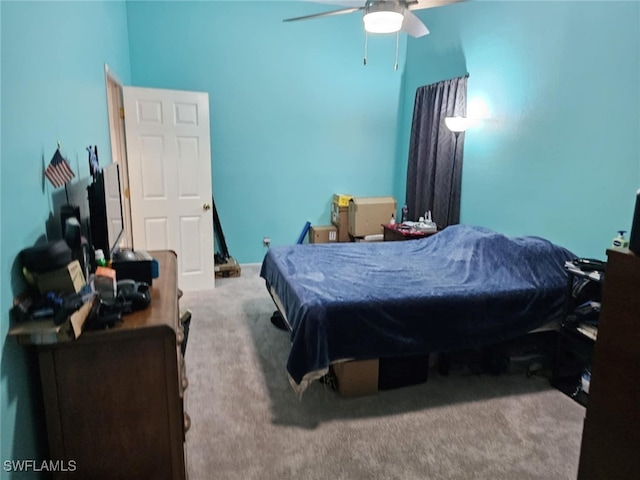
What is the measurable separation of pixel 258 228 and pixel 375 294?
2.83 meters

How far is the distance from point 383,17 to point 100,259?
1.93m

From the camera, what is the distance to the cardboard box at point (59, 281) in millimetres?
1298

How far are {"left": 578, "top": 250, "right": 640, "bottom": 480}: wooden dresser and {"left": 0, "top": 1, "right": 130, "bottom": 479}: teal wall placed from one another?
1790 mm

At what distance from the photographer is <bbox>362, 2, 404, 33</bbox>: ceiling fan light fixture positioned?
7.50 feet

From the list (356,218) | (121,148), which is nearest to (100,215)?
(121,148)

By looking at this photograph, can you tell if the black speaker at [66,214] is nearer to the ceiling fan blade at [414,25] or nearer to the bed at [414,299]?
the bed at [414,299]

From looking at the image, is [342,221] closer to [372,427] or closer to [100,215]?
[372,427]

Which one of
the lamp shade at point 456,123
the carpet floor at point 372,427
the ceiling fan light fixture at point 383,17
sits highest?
the ceiling fan light fixture at point 383,17

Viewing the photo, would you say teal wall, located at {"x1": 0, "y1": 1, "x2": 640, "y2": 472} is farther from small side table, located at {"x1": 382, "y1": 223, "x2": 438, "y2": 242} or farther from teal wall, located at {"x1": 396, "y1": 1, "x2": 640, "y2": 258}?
small side table, located at {"x1": 382, "y1": 223, "x2": 438, "y2": 242}

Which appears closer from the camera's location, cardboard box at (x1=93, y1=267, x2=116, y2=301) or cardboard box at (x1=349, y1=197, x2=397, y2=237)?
cardboard box at (x1=93, y1=267, x2=116, y2=301)

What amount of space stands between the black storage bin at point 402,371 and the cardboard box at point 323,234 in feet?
8.63

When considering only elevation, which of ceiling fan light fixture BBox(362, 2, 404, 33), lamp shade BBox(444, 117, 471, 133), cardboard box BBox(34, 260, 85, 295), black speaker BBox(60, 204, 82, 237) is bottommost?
cardboard box BBox(34, 260, 85, 295)

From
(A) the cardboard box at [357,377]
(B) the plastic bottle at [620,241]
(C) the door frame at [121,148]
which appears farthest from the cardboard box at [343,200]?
(B) the plastic bottle at [620,241]

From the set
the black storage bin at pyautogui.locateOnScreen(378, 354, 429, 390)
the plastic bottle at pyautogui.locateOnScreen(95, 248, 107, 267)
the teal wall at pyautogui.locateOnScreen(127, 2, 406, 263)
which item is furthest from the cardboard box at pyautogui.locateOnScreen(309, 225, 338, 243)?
the plastic bottle at pyautogui.locateOnScreen(95, 248, 107, 267)
